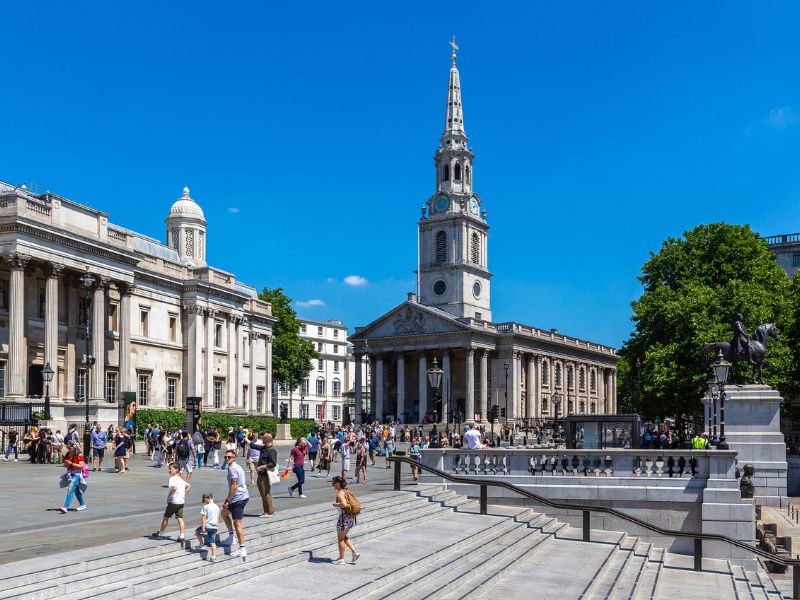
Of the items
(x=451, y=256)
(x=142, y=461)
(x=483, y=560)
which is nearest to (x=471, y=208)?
(x=451, y=256)

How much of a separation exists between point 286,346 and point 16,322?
1795 inches

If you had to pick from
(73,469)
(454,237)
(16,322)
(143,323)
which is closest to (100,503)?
(73,469)

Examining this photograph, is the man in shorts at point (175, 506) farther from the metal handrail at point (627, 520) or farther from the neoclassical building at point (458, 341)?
the neoclassical building at point (458, 341)

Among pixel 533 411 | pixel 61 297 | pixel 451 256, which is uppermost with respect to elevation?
pixel 451 256

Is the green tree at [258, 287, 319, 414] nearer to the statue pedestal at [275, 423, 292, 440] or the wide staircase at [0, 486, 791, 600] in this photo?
the statue pedestal at [275, 423, 292, 440]

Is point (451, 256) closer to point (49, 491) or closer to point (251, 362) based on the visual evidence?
point (251, 362)

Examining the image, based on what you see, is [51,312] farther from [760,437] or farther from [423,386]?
[423,386]

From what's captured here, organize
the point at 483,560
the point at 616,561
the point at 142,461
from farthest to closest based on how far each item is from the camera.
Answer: the point at 142,461, the point at 616,561, the point at 483,560

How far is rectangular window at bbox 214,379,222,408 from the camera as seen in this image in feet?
217

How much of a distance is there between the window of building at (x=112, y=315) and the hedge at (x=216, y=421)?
503cm

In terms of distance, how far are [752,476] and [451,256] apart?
79.9 meters

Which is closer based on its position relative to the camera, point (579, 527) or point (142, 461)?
point (579, 527)

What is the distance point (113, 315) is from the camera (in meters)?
53.3

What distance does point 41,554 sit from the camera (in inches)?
532
